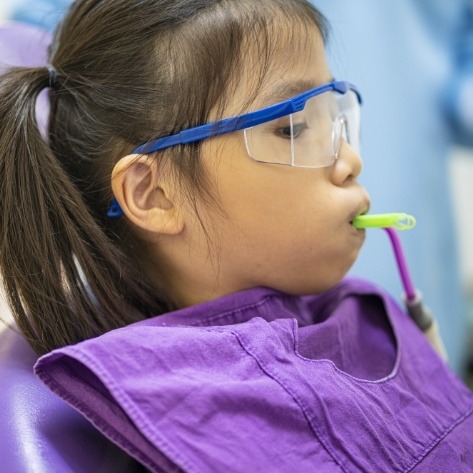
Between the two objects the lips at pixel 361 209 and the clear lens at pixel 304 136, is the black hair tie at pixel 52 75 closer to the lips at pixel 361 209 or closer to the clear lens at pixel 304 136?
the clear lens at pixel 304 136

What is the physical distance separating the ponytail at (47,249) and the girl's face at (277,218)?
0.10 meters

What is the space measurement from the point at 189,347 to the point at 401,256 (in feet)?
1.32

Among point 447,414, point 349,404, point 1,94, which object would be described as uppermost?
point 1,94

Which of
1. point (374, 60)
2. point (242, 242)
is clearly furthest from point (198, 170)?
point (374, 60)

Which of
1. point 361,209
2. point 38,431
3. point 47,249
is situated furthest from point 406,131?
point 38,431

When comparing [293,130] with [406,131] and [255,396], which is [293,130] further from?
[406,131]

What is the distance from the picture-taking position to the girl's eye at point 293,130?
77 centimetres

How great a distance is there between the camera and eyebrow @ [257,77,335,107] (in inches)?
29.9

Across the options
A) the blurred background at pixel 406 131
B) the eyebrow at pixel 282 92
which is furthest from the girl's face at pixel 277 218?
the blurred background at pixel 406 131

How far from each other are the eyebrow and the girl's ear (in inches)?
5.0

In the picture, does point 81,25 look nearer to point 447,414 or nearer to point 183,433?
point 183,433

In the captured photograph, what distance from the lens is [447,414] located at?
2.70 ft

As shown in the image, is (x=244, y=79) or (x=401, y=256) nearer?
(x=244, y=79)

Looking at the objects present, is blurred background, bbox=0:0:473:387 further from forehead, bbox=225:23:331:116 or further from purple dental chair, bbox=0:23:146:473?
purple dental chair, bbox=0:23:146:473
